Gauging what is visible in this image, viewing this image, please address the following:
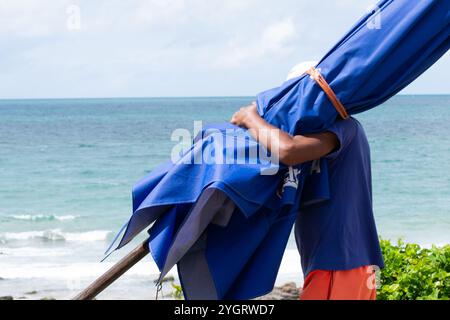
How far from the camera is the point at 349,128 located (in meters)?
2.61

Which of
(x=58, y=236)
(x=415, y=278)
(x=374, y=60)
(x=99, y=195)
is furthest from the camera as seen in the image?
(x=99, y=195)

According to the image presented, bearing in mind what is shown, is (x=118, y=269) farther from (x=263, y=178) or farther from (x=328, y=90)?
(x=328, y=90)

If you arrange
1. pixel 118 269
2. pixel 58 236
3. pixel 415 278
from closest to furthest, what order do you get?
1. pixel 118 269
2. pixel 415 278
3. pixel 58 236

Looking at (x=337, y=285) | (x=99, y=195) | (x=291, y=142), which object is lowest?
(x=337, y=285)

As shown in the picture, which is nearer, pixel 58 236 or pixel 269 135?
pixel 269 135

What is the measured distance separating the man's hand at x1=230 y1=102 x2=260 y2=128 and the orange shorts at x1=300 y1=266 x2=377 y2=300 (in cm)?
62

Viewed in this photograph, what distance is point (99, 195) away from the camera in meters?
20.7

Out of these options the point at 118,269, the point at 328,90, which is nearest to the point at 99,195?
the point at 118,269

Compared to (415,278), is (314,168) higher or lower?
higher

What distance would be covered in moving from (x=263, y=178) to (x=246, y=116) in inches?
10.3
